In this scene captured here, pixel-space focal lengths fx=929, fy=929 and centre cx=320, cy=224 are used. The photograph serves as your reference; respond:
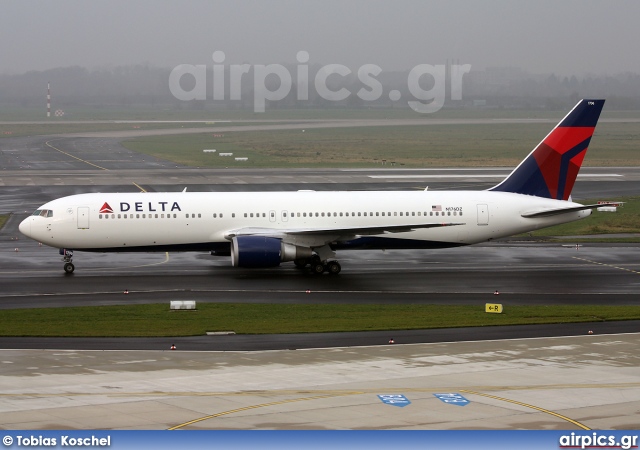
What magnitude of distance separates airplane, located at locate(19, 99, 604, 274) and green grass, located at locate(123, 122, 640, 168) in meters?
52.0

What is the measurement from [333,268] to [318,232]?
2166 mm

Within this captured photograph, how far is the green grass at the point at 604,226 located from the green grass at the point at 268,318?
21661 millimetres

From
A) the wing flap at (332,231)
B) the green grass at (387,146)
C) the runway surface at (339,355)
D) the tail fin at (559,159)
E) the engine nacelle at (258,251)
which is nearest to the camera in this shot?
the runway surface at (339,355)

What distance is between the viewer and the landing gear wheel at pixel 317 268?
1721 inches

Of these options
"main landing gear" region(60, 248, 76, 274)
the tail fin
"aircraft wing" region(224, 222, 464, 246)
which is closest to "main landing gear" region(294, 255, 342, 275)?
"aircraft wing" region(224, 222, 464, 246)

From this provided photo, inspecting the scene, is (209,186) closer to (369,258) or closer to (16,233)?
(16,233)

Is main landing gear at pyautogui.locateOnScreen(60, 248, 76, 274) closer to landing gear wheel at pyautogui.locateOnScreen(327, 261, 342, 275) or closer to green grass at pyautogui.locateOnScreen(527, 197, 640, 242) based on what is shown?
landing gear wheel at pyautogui.locateOnScreen(327, 261, 342, 275)

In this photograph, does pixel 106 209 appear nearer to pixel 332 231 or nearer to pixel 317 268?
pixel 317 268

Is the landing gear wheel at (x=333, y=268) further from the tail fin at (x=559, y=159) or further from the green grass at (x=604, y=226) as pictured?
the green grass at (x=604, y=226)

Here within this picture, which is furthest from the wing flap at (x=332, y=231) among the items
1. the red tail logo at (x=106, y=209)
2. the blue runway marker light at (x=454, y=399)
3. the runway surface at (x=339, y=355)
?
the blue runway marker light at (x=454, y=399)

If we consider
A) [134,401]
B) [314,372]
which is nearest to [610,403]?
[314,372]

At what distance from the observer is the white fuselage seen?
4378 centimetres

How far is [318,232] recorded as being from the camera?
42812 millimetres

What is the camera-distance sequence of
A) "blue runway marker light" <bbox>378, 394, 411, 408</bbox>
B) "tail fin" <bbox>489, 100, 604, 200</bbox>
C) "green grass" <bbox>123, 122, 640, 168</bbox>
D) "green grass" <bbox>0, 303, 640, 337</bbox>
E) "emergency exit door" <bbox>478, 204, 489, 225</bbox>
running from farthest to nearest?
1. "green grass" <bbox>123, 122, 640, 168</bbox>
2. "tail fin" <bbox>489, 100, 604, 200</bbox>
3. "emergency exit door" <bbox>478, 204, 489, 225</bbox>
4. "green grass" <bbox>0, 303, 640, 337</bbox>
5. "blue runway marker light" <bbox>378, 394, 411, 408</bbox>
